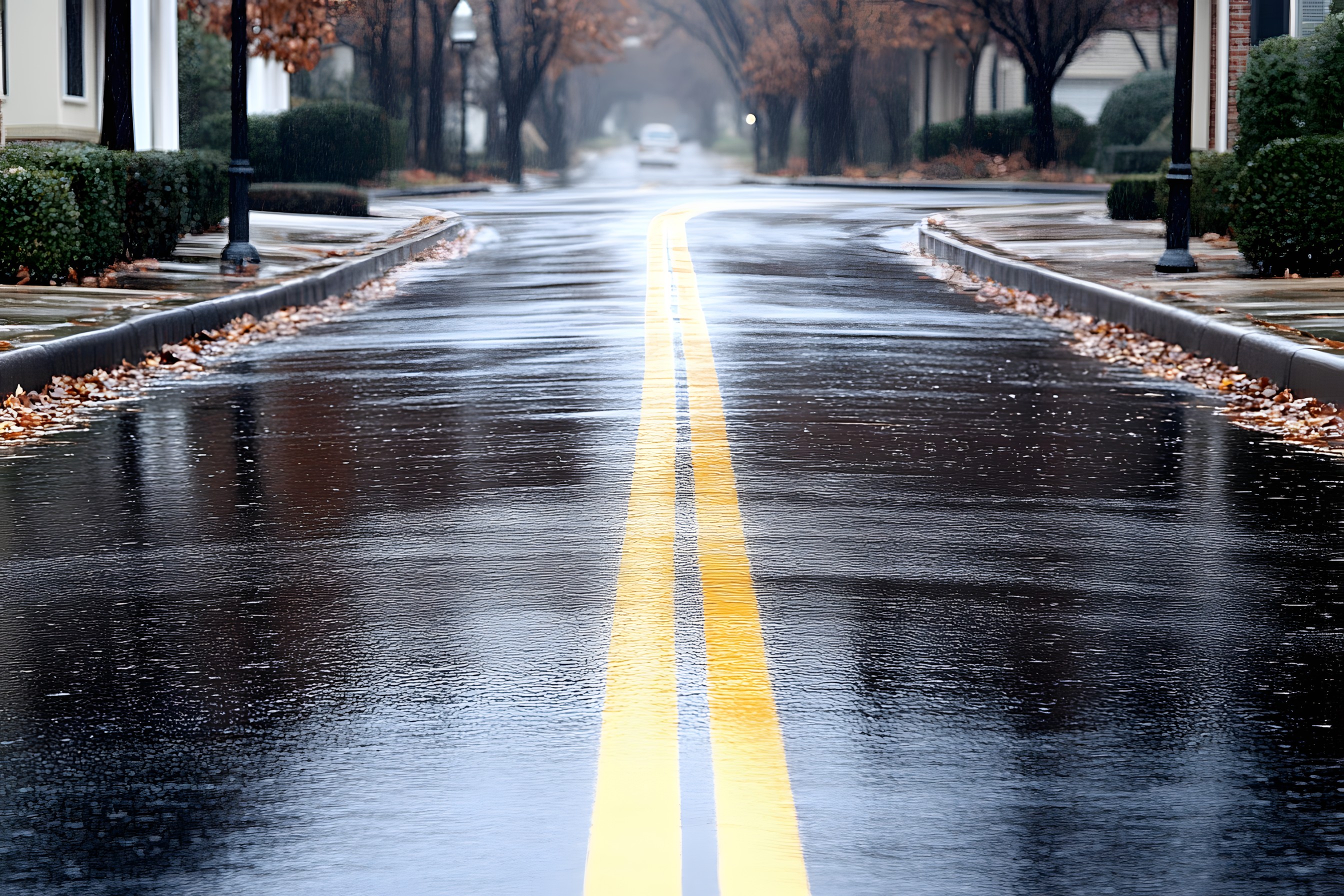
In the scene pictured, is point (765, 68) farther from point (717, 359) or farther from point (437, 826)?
point (437, 826)

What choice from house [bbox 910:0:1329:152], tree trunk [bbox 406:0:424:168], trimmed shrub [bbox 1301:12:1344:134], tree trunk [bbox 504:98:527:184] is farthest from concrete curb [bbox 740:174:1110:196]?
trimmed shrub [bbox 1301:12:1344:134]

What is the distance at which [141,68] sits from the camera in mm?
33875

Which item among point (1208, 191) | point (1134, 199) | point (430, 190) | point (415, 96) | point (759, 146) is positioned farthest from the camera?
point (759, 146)

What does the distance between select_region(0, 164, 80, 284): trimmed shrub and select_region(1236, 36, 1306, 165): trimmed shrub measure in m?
11.3

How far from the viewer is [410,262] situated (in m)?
25.0

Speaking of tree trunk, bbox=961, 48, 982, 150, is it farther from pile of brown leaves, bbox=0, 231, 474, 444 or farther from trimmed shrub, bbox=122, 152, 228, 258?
pile of brown leaves, bbox=0, 231, 474, 444

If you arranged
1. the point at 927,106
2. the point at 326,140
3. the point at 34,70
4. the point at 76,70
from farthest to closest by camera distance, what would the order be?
1. the point at 927,106
2. the point at 326,140
3. the point at 76,70
4. the point at 34,70

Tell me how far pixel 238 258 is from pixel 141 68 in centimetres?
1466

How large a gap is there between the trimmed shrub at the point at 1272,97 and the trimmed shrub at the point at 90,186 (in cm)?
1094

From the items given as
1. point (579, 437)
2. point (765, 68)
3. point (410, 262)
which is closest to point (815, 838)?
point (579, 437)

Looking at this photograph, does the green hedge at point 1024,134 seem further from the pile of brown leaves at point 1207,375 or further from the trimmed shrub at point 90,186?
the trimmed shrub at point 90,186

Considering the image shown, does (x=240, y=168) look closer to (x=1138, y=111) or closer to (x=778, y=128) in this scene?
(x=1138, y=111)

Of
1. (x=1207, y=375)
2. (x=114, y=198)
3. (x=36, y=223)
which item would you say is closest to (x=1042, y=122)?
(x=114, y=198)

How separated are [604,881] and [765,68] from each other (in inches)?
2591
